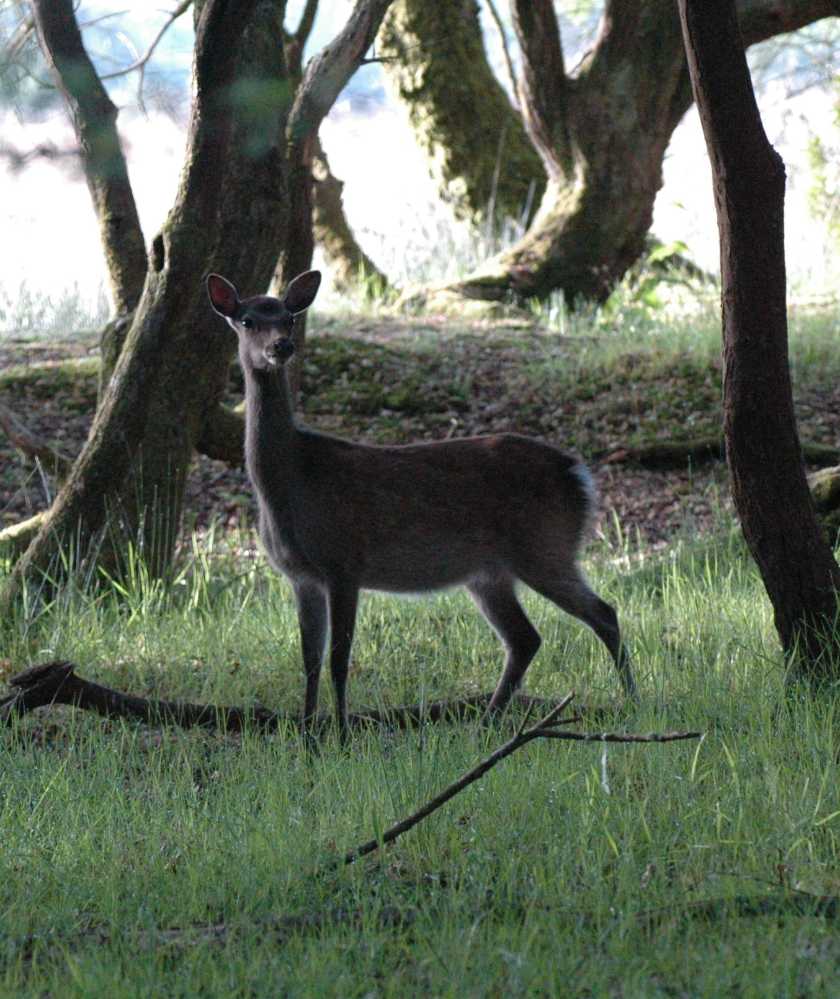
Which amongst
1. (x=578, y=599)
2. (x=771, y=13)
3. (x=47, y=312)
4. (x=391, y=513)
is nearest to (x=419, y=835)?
(x=391, y=513)

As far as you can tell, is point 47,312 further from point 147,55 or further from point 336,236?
point 147,55

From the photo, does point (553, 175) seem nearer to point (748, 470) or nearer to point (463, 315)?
point (463, 315)

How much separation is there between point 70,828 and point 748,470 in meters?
2.56

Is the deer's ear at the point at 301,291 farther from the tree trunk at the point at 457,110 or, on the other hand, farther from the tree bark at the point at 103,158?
the tree trunk at the point at 457,110

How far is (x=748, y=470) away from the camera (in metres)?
5.34

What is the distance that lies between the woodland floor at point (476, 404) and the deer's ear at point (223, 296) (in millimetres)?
3377

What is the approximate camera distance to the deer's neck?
5.75 m

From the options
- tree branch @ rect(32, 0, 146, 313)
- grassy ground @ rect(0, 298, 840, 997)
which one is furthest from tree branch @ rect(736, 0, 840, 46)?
grassy ground @ rect(0, 298, 840, 997)

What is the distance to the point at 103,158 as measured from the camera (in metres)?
7.92

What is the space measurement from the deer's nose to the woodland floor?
12.1 feet

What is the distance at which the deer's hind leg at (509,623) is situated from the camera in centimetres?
595

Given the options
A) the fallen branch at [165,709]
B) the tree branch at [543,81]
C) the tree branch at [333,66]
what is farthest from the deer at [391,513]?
the tree branch at [543,81]

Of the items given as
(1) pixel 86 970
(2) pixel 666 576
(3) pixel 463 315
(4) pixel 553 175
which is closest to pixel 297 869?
(1) pixel 86 970

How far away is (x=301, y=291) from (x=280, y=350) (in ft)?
1.61
